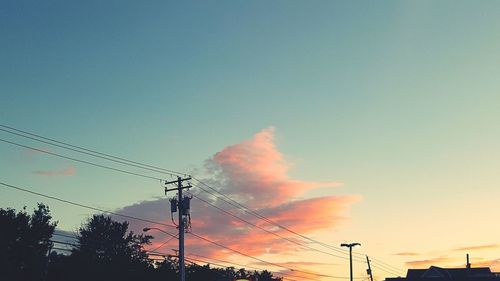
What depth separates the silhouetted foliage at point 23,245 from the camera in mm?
72562

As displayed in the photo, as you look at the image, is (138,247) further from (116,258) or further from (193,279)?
(193,279)

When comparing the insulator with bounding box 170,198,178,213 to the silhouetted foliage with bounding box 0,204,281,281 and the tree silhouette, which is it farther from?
the tree silhouette

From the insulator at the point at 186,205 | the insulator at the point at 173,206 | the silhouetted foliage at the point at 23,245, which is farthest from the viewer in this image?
the silhouetted foliage at the point at 23,245

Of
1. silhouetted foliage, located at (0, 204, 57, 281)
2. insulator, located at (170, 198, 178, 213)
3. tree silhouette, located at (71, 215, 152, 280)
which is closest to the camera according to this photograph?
insulator, located at (170, 198, 178, 213)

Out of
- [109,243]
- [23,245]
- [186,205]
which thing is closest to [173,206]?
[186,205]

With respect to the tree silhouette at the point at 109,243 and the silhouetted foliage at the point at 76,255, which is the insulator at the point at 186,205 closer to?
the silhouetted foliage at the point at 76,255

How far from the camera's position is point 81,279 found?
88188 mm

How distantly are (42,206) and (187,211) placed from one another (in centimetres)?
4478

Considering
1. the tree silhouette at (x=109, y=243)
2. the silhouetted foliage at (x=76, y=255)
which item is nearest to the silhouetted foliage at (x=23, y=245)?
the silhouetted foliage at (x=76, y=255)

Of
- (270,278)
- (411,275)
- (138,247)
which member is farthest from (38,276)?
(270,278)

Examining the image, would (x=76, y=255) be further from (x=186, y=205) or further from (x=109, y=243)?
(x=186, y=205)

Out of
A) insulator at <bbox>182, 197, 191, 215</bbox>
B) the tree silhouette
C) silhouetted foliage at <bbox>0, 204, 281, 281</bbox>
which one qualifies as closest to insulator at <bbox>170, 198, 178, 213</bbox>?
insulator at <bbox>182, 197, 191, 215</bbox>

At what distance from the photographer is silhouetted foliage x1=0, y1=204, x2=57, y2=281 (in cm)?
7256

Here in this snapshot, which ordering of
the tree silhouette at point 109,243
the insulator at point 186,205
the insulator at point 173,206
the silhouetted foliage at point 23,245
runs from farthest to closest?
the tree silhouette at point 109,243 < the silhouetted foliage at point 23,245 < the insulator at point 173,206 < the insulator at point 186,205
